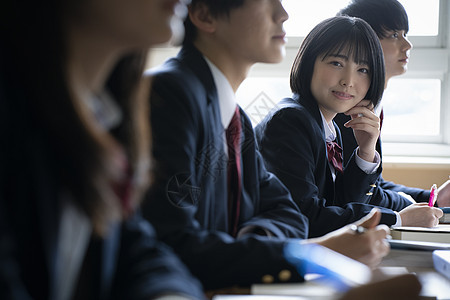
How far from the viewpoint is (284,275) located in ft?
3.24

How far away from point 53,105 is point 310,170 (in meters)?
1.29

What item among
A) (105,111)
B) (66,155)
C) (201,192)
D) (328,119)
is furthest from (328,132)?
(66,155)

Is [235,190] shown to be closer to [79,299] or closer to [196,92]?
[196,92]

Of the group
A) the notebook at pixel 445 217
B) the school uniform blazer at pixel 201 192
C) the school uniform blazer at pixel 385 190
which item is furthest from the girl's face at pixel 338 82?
the school uniform blazer at pixel 201 192

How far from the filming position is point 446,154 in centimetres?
323

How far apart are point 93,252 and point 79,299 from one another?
0.07 metres

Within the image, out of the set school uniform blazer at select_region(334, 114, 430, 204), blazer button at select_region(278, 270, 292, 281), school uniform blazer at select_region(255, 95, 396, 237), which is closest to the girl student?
school uniform blazer at select_region(255, 95, 396, 237)

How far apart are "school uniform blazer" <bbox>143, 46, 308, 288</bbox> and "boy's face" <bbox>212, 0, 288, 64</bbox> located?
10cm

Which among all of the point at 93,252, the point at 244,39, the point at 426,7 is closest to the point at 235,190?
the point at 244,39

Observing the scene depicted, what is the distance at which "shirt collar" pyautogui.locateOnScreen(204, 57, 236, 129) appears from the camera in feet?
4.19

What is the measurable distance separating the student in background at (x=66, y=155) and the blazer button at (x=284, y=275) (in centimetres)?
25

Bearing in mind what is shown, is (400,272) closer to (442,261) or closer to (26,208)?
(442,261)

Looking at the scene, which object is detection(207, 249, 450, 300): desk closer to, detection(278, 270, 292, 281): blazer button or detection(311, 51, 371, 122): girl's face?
detection(278, 270, 292, 281): blazer button

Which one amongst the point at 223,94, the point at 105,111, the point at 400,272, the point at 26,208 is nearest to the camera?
the point at 26,208
